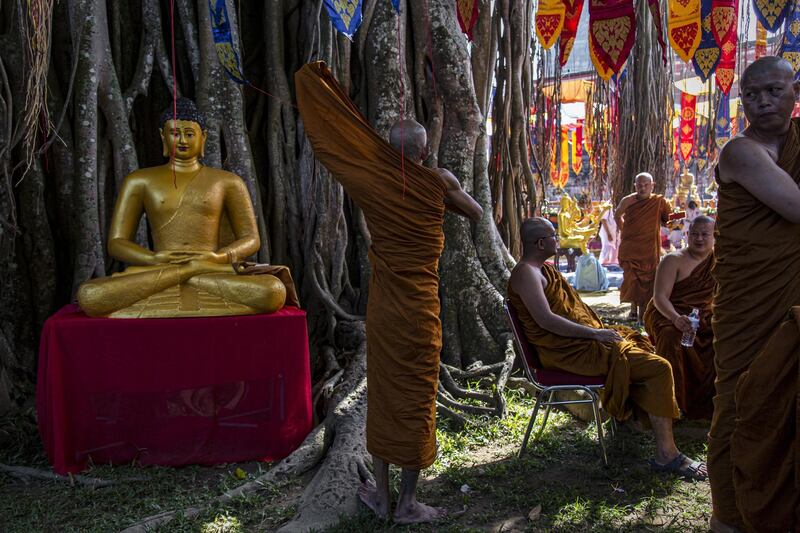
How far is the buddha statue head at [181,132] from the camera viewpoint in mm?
3840

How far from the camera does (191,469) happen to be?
11.5 ft

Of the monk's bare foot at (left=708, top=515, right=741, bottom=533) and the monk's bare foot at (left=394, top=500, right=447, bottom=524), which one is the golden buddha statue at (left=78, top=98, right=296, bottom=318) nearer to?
the monk's bare foot at (left=394, top=500, right=447, bottom=524)

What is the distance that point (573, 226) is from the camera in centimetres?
1229

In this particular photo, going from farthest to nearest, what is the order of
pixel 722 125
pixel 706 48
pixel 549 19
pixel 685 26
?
pixel 722 125, pixel 706 48, pixel 685 26, pixel 549 19

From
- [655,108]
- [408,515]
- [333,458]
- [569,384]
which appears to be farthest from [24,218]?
[655,108]

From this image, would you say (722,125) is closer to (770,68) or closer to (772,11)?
(772,11)

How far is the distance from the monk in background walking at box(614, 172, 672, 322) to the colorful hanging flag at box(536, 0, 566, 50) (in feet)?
7.23

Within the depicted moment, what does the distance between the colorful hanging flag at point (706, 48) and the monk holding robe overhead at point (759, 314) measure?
429cm

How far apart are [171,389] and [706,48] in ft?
18.0

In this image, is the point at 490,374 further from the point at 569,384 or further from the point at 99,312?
the point at 99,312

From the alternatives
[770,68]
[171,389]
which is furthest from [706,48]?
[171,389]

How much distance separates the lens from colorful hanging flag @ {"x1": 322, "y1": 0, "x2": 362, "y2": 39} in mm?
3148

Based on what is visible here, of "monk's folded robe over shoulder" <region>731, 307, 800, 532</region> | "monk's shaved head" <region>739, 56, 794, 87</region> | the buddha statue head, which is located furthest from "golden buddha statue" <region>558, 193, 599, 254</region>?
"monk's folded robe over shoulder" <region>731, 307, 800, 532</region>

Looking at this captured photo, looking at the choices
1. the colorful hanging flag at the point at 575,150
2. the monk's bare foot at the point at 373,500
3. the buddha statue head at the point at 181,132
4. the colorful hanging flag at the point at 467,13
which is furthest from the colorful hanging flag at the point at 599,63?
the colorful hanging flag at the point at 575,150
